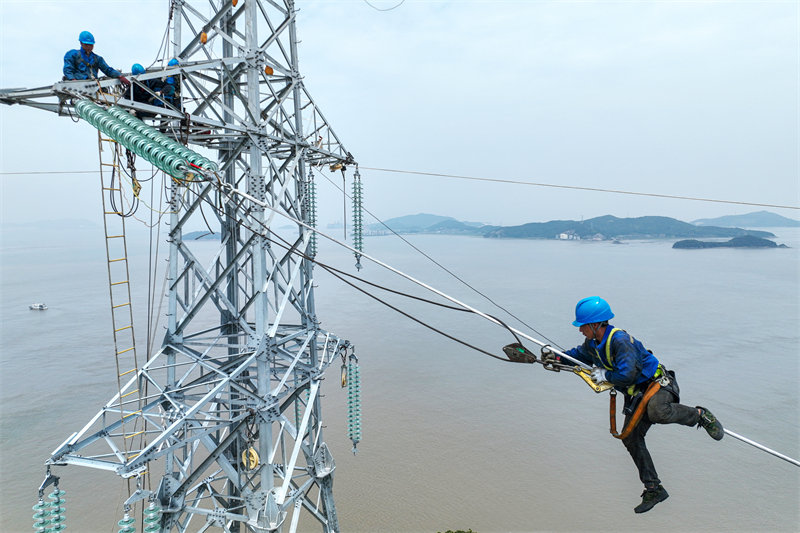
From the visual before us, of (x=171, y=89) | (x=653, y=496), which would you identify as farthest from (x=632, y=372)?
(x=171, y=89)

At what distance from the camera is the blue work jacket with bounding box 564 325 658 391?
18.0 ft

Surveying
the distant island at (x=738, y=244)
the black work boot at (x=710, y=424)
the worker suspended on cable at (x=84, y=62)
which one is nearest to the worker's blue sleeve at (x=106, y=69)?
the worker suspended on cable at (x=84, y=62)

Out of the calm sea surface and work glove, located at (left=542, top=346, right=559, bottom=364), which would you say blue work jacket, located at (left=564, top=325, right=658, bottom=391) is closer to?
work glove, located at (left=542, top=346, right=559, bottom=364)

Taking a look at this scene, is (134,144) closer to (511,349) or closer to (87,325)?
(511,349)

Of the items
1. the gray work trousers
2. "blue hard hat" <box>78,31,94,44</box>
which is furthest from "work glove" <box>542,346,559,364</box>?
"blue hard hat" <box>78,31,94,44</box>

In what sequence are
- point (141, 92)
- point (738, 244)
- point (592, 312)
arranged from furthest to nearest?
point (738, 244)
point (141, 92)
point (592, 312)

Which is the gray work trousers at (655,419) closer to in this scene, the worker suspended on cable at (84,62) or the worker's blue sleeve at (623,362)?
the worker's blue sleeve at (623,362)

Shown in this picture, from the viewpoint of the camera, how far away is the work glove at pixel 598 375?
224 inches

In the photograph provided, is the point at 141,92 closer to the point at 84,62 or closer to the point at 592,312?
the point at 84,62

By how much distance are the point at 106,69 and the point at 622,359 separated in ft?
32.8

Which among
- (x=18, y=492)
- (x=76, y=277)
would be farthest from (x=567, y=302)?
(x=76, y=277)

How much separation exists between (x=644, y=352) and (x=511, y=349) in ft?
5.89

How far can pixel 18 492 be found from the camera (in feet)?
74.5

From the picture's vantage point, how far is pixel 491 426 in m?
30.3
